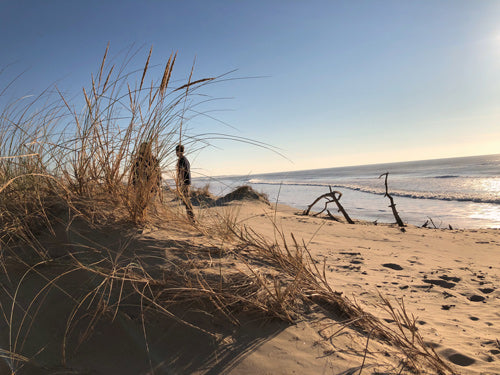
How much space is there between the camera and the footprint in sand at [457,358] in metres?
1.56

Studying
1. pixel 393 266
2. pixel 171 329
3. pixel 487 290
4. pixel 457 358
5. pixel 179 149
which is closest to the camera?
pixel 171 329

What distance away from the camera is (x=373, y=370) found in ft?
4.00

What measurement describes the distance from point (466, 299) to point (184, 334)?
107 inches

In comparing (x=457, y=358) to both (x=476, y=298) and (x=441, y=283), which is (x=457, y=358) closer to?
(x=476, y=298)

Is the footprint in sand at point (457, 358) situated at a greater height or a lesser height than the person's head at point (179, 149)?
lesser

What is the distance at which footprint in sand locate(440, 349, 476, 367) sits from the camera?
1558 mm

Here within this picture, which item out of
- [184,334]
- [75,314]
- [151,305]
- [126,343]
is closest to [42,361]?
[75,314]

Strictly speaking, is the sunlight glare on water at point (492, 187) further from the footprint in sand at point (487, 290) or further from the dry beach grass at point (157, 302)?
the dry beach grass at point (157, 302)

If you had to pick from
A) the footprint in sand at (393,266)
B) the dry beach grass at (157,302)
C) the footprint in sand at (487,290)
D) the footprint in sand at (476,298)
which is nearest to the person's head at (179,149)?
the dry beach grass at (157,302)

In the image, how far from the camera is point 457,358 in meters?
1.60

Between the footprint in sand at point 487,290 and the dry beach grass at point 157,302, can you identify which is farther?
the footprint in sand at point 487,290

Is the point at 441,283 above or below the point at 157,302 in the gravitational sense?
below

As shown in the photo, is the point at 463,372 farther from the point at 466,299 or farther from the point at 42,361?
the point at 42,361

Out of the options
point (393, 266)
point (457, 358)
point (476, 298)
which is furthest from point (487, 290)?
point (457, 358)
